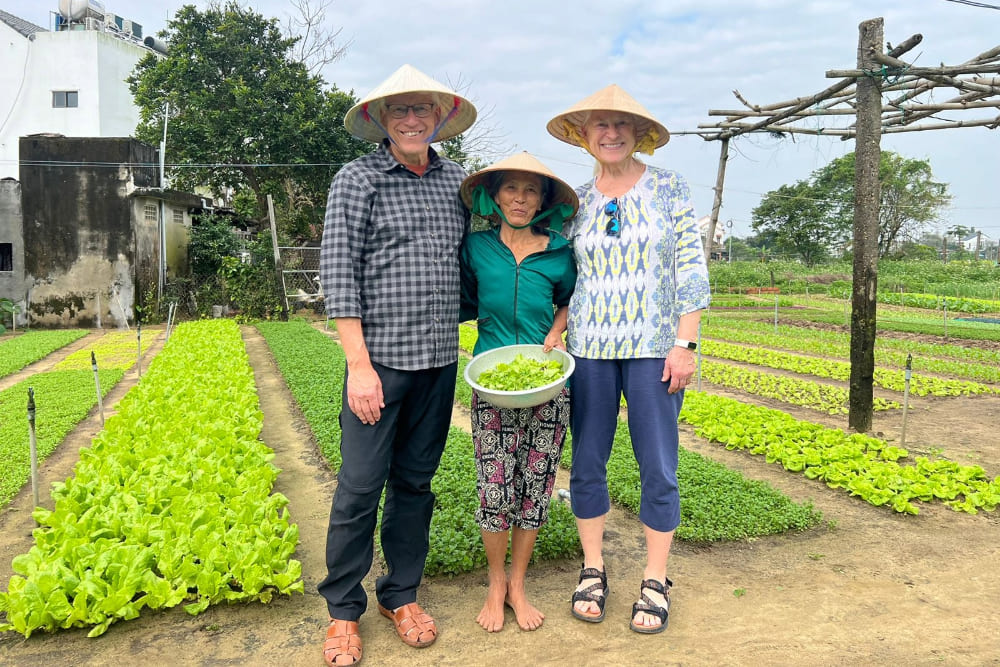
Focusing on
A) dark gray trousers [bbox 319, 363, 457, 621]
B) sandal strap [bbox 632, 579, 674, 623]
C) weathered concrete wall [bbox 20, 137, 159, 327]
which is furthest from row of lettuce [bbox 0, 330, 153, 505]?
sandal strap [bbox 632, 579, 674, 623]

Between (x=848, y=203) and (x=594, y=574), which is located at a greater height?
(x=848, y=203)

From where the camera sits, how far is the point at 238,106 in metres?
20.4

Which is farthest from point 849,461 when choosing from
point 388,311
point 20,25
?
point 20,25

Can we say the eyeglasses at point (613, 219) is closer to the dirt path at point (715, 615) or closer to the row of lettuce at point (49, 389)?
the dirt path at point (715, 615)

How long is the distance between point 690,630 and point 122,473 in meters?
3.54

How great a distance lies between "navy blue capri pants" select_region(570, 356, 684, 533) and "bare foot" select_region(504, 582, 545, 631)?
507 mm

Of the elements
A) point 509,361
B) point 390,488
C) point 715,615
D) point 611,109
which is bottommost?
point 715,615

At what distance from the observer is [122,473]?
4.19 metres

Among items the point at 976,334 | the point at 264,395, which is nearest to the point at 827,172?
the point at 976,334

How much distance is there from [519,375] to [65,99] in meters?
33.0

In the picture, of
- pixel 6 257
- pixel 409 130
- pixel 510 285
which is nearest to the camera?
pixel 409 130

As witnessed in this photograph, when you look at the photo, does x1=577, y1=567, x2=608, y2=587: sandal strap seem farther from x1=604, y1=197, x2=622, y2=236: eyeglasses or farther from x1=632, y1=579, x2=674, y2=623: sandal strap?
x1=604, y1=197, x2=622, y2=236: eyeglasses

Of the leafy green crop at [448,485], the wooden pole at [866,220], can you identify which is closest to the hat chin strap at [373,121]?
the leafy green crop at [448,485]

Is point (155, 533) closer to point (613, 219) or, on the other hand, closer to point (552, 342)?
point (552, 342)
